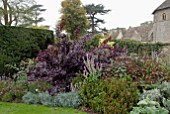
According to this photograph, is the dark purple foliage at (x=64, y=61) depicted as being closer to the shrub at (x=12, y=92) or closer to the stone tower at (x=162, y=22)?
the shrub at (x=12, y=92)

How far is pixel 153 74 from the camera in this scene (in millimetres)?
6777

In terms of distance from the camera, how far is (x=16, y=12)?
81.2 ft

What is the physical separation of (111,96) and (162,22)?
3573cm

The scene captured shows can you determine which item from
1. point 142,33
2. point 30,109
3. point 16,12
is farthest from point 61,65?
point 142,33

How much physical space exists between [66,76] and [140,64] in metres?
2.20

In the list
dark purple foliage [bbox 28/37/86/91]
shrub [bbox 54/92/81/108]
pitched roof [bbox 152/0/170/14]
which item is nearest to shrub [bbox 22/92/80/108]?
shrub [bbox 54/92/81/108]

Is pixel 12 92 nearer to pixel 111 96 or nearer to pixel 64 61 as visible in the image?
pixel 64 61

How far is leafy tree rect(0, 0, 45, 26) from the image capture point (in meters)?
24.1

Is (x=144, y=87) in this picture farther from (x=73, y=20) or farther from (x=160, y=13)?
(x=160, y=13)

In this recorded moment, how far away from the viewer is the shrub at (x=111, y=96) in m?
5.62

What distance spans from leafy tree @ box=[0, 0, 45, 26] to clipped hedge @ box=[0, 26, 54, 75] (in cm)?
1271

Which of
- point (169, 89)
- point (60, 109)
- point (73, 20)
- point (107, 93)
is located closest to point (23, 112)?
point (60, 109)

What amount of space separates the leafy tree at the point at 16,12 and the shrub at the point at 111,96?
19.5 m

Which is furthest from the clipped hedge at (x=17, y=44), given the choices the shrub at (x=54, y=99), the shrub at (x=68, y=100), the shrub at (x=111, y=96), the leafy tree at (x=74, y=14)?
the leafy tree at (x=74, y=14)
